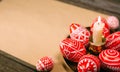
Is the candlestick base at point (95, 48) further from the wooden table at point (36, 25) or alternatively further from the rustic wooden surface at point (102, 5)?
the rustic wooden surface at point (102, 5)

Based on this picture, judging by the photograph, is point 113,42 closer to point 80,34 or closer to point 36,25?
point 80,34

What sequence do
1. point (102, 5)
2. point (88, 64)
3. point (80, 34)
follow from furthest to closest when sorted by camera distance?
point (102, 5) < point (80, 34) < point (88, 64)

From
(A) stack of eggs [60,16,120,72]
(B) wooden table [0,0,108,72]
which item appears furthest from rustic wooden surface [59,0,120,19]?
(A) stack of eggs [60,16,120,72]

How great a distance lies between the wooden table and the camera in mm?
1051

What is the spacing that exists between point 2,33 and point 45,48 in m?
0.28

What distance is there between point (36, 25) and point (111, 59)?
57 centimetres

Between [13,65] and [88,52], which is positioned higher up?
[88,52]

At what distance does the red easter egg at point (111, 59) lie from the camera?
0.80 m

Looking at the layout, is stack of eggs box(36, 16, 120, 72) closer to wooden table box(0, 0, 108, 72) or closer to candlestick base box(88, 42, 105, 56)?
candlestick base box(88, 42, 105, 56)

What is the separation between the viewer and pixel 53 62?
3.14 feet

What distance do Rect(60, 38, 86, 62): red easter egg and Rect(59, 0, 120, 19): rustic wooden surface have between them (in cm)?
52

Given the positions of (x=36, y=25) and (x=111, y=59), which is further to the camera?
(x=36, y=25)

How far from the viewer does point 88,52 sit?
921 millimetres

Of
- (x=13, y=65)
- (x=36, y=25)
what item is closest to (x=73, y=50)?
(x=13, y=65)
